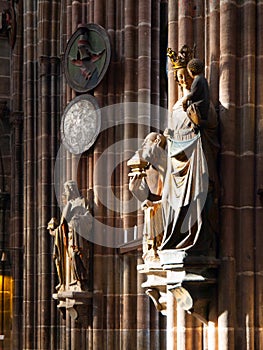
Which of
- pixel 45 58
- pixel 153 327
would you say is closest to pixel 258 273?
pixel 153 327

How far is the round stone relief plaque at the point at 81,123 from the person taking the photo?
18281 mm

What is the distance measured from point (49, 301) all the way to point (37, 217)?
1974 millimetres

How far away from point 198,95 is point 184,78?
1.80 feet

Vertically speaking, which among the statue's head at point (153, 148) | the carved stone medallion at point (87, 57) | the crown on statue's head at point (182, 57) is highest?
the carved stone medallion at point (87, 57)

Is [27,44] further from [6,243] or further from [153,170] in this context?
[153,170]

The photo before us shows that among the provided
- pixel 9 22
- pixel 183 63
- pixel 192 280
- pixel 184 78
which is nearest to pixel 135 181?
pixel 184 78

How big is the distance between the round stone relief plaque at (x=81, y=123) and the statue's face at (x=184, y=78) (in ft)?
20.2

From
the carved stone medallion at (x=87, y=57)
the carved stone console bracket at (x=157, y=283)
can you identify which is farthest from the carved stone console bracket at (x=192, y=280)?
the carved stone medallion at (x=87, y=57)

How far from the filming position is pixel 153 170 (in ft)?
43.1

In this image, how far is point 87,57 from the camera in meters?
18.7

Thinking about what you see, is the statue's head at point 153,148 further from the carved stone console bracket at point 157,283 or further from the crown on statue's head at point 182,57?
the carved stone console bracket at point 157,283

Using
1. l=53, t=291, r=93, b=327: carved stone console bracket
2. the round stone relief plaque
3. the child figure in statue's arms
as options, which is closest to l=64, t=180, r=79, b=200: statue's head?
the round stone relief plaque

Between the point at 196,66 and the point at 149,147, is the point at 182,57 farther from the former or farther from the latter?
the point at 149,147

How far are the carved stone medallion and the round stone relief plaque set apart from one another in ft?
0.93
